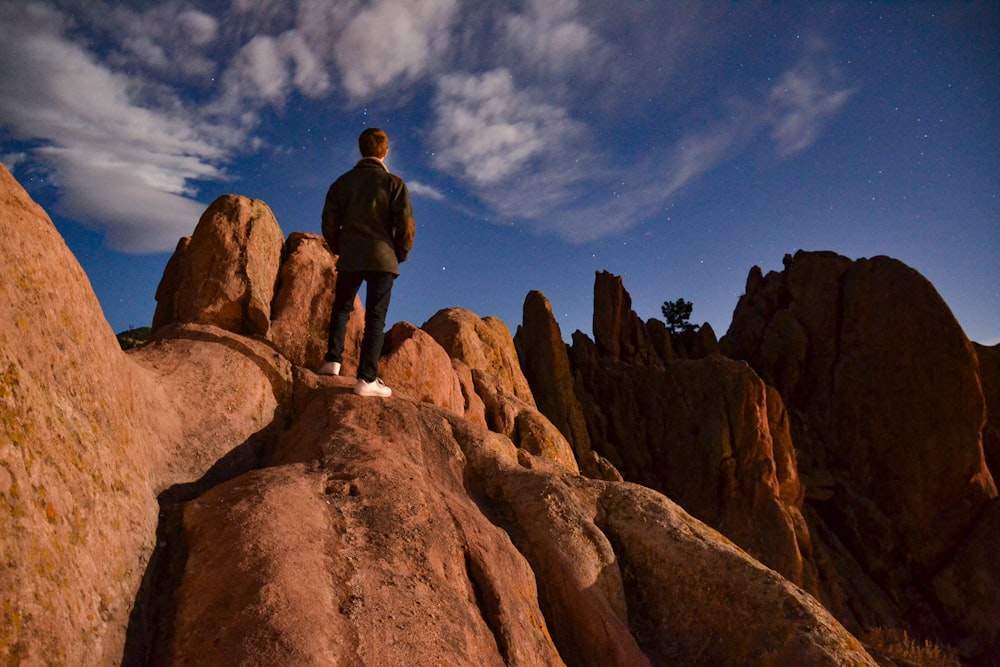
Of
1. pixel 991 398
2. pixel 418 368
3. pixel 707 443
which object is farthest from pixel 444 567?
pixel 991 398

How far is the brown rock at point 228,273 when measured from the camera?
8648 mm

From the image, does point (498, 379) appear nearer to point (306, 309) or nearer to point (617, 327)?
point (306, 309)

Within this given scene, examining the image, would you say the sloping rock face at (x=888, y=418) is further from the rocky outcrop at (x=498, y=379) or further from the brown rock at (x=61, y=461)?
the brown rock at (x=61, y=461)

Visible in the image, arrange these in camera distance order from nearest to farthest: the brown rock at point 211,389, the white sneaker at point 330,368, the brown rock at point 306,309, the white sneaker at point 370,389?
1. the brown rock at point 211,389
2. the white sneaker at point 370,389
3. the white sneaker at point 330,368
4. the brown rock at point 306,309

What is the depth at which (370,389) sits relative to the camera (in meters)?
7.47

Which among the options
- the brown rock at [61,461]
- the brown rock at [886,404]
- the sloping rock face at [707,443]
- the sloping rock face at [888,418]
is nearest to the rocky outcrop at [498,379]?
the brown rock at [61,461]

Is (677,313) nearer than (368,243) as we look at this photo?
No

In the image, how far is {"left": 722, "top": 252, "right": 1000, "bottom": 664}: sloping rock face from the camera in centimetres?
3092

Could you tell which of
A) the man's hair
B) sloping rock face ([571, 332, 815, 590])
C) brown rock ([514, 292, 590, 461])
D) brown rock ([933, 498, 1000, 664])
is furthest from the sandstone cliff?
brown rock ([933, 498, 1000, 664])

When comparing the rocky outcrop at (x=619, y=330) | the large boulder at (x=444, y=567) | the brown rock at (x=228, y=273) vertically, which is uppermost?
the rocky outcrop at (x=619, y=330)

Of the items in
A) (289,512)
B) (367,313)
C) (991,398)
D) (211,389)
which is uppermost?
(991,398)

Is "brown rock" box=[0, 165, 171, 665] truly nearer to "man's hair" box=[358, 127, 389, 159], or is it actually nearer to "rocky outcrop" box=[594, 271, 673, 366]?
"man's hair" box=[358, 127, 389, 159]

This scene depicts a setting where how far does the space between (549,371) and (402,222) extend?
73.7ft

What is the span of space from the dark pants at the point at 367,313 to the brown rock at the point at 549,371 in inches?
807
